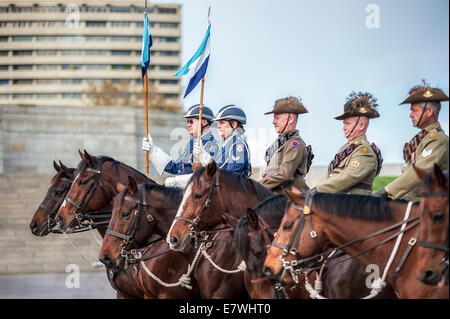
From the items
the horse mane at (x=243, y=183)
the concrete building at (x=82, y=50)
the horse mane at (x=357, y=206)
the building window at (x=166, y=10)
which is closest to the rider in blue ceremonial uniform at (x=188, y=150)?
the horse mane at (x=243, y=183)

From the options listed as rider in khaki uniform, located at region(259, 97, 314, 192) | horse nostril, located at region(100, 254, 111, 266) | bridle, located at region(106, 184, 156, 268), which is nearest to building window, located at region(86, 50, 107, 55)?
bridle, located at region(106, 184, 156, 268)

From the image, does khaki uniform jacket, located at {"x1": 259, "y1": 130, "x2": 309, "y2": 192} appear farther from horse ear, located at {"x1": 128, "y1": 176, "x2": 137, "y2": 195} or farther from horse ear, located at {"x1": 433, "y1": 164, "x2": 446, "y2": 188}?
horse ear, located at {"x1": 433, "y1": 164, "x2": 446, "y2": 188}

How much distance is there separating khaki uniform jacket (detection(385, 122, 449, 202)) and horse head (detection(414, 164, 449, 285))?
3.19 feet

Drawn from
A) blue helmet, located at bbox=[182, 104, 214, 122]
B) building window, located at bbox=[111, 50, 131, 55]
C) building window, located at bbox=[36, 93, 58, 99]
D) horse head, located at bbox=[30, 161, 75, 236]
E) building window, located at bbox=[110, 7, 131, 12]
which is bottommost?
building window, located at bbox=[36, 93, 58, 99]

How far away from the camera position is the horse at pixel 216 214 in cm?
770

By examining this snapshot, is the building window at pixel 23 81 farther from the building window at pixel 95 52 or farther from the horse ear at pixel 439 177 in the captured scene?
the horse ear at pixel 439 177

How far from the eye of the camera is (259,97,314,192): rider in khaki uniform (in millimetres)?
8312

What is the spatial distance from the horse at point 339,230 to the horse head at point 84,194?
13.2ft

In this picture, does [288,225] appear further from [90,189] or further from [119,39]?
[119,39]

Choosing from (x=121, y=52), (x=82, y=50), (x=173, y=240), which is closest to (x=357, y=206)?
(x=173, y=240)

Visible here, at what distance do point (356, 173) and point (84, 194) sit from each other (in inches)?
153

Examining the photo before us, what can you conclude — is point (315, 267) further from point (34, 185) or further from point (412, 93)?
point (34, 185)

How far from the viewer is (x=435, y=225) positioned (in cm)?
545
